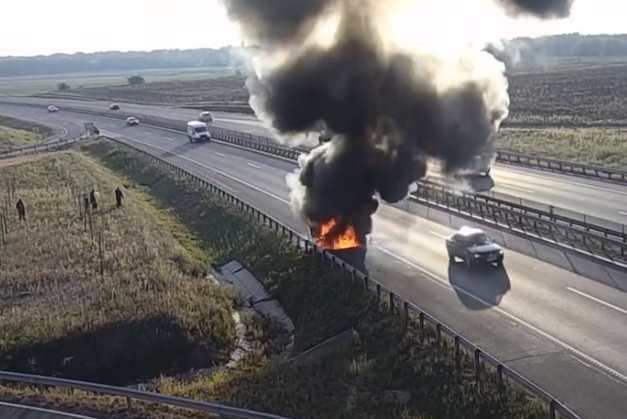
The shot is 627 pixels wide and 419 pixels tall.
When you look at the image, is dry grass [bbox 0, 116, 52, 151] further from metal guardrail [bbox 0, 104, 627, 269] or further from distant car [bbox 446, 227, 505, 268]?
distant car [bbox 446, 227, 505, 268]

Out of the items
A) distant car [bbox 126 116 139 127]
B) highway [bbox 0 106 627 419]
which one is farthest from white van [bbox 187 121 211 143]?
highway [bbox 0 106 627 419]

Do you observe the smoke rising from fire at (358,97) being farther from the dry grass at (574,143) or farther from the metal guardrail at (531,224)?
the dry grass at (574,143)

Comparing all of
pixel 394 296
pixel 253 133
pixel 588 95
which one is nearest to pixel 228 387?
pixel 394 296

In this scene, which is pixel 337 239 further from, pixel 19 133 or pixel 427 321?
pixel 19 133

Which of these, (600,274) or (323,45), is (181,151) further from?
(600,274)

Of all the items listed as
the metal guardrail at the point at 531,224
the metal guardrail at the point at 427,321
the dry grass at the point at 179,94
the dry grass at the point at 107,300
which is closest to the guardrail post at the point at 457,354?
the metal guardrail at the point at 427,321
